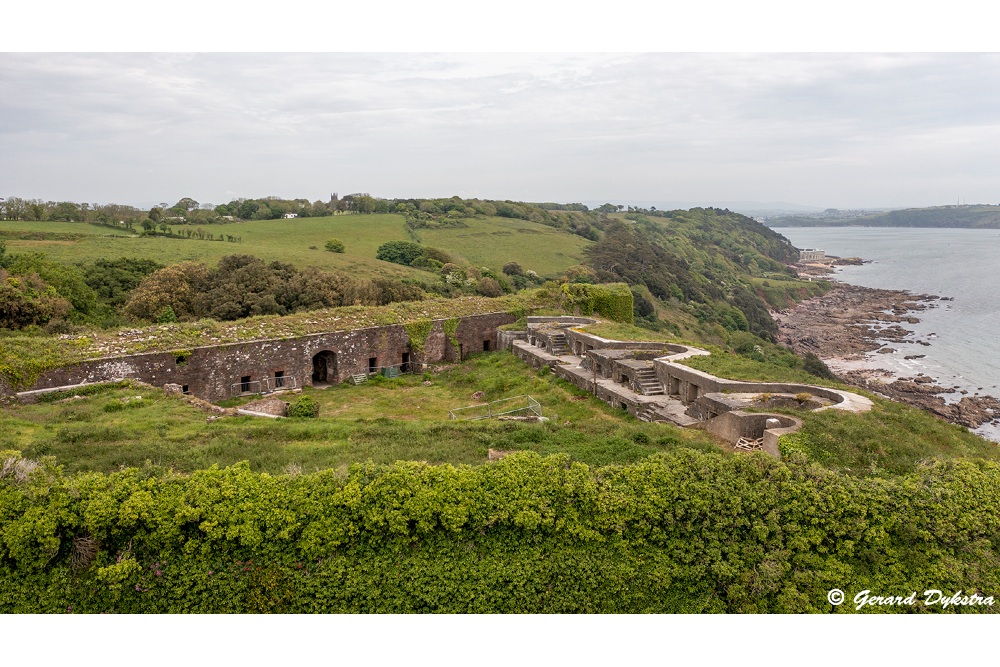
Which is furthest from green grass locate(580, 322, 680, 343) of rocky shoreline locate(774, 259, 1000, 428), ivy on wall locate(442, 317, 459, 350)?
rocky shoreline locate(774, 259, 1000, 428)

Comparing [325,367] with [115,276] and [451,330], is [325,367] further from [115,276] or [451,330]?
[115,276]

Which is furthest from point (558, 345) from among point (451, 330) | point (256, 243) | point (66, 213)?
point (66, 213)

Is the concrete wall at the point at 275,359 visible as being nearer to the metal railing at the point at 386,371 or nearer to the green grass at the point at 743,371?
the metal railing at the point at 386,371

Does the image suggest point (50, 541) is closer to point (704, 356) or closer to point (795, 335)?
point (704, 356)

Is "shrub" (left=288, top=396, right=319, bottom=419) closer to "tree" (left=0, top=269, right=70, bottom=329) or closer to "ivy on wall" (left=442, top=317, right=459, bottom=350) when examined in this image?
"ivy on wall" (left=442, top=317, right=459, bottom=350)

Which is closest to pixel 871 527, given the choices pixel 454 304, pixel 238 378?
pixel 238 378

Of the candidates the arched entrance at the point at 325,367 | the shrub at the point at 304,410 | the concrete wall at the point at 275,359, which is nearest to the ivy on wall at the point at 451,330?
the concrete wall at the point at 275,359
